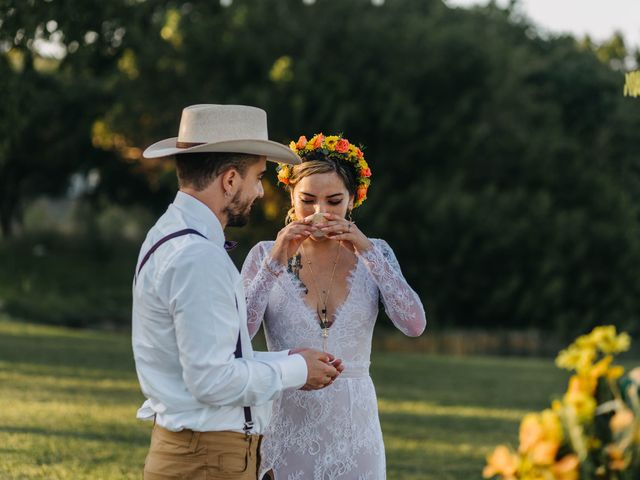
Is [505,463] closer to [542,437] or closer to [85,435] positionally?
[542,437]

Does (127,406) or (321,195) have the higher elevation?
(321,195)

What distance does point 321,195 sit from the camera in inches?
196

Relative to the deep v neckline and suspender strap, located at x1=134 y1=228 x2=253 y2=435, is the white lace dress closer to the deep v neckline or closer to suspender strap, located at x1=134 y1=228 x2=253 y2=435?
the deep v neckline

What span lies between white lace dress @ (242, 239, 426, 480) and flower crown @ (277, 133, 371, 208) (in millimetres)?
411

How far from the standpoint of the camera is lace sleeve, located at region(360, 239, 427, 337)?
4863 millimetres

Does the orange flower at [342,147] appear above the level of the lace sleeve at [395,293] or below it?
above

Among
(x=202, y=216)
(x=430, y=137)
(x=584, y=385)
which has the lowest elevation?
(x=584, y=385)

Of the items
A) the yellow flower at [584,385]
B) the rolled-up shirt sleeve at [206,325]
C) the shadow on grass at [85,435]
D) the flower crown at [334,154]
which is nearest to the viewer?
the yellow flower at [584,385]

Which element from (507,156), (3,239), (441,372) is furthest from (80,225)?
(441,372)

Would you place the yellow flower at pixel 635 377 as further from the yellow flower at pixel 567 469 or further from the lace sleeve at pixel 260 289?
the lace sleeve at pixel 260 289

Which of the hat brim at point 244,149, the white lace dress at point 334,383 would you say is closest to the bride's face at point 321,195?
the white lace dress at point 334,383

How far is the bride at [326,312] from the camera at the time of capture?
190 inches

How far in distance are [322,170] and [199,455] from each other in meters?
1.76

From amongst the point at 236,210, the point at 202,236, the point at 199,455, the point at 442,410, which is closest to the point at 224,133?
the point at 236,210
